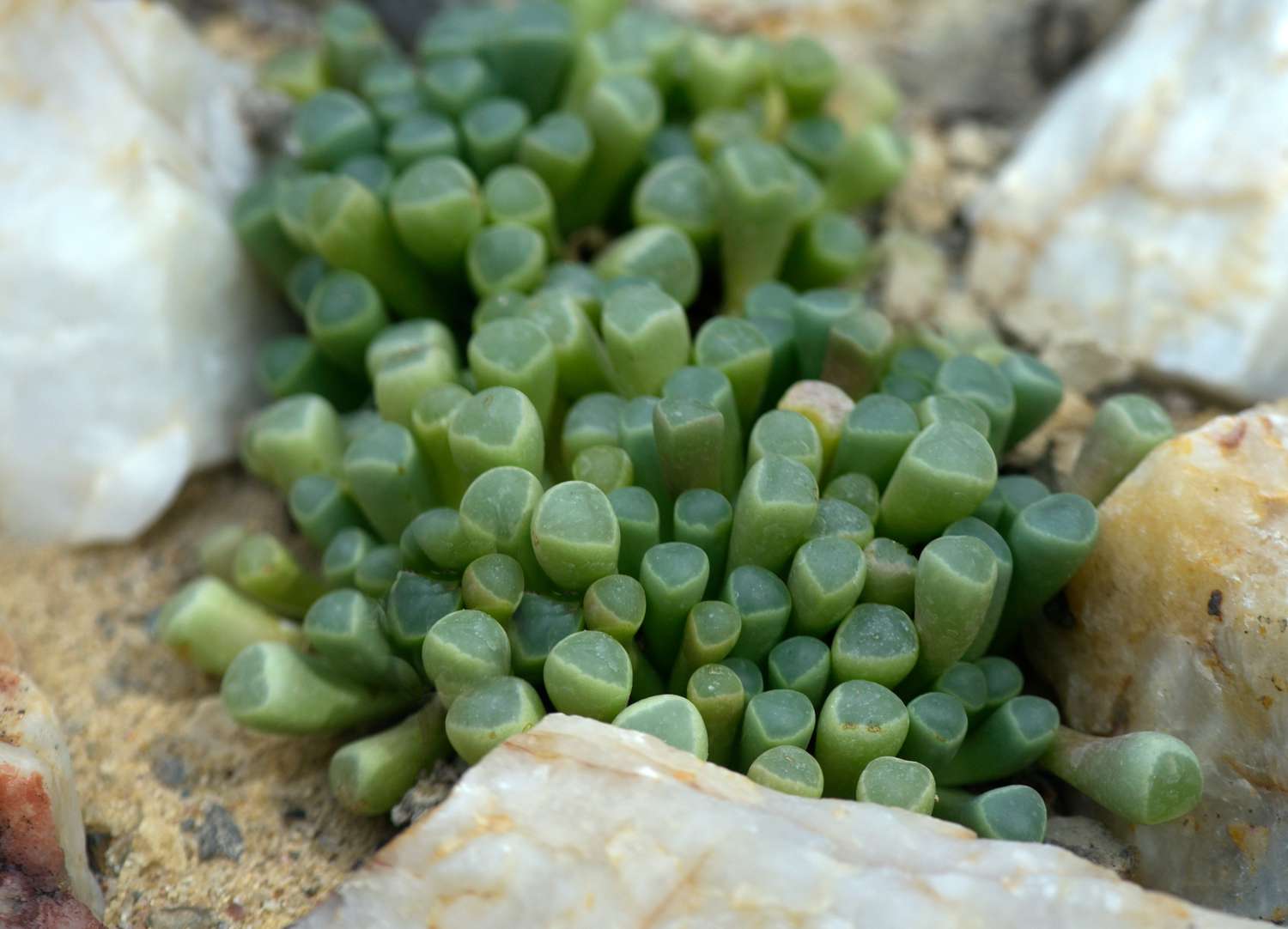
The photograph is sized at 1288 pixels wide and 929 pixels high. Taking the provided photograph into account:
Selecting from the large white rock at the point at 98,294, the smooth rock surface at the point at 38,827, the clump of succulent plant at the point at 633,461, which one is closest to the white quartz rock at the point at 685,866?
the clump of succulent plant at the point at 633,461

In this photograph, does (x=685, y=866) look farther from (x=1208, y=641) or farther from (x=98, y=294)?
(x=98, y=294)

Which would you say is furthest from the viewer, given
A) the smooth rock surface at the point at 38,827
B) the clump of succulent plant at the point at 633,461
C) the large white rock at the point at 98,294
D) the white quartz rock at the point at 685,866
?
the large white rock at the point at 98,294

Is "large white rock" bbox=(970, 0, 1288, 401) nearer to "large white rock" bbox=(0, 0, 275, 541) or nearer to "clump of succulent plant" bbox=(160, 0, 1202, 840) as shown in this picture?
"clump of succulent plant" bbox=(160, 0, 1202, 840)

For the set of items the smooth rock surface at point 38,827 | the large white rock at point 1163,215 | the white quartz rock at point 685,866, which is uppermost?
→ the large white rock at point 1163,215

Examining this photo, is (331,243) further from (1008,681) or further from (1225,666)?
(1225,666)

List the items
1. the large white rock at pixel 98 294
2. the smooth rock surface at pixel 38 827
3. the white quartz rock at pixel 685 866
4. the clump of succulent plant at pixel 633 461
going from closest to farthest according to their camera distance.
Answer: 1. the white quartz rock at pixel 685 866
2. the smooth rock surface at pixel 38 827
3. the clump of succulent plant at pixel 633 461
4. the large white rock at pixel 98 294

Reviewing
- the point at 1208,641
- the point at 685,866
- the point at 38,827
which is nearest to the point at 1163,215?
the point at 1208,641

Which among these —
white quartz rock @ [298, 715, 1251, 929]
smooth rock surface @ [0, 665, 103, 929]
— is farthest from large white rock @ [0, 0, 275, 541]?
white quartz rock @ [298, 715, 1251, 929]

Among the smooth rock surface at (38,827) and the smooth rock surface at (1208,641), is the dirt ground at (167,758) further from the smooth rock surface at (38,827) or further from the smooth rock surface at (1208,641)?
the smooth rock surface at (1208,641)
